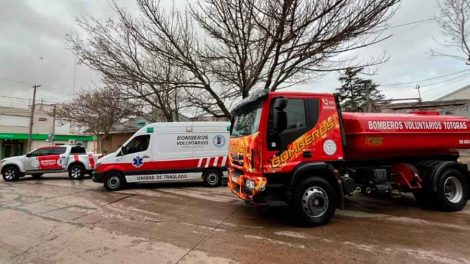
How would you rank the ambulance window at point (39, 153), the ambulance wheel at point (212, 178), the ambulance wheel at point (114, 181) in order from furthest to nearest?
the ambulance window at point (39, 153) < the ambulance wheel at point (212, 178) < the ambulance wheel at point (114, 181)

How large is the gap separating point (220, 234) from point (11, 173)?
50.3ft

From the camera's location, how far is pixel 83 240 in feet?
18.7

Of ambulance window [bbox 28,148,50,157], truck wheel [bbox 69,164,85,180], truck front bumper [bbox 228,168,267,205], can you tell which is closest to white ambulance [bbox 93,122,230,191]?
truck wheel [bbox 69,164,85,180]

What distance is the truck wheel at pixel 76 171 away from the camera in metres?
17.1

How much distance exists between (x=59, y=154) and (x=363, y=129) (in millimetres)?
15968

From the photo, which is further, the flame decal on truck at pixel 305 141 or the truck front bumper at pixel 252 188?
Result: the flame decal on truck at pixel 305 141

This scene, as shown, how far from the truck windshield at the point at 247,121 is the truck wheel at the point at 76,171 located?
12.7 m

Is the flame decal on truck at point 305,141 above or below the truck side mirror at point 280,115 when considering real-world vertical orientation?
below

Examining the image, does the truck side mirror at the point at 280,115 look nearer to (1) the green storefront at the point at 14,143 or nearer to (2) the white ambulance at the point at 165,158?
(2) the white ambulance at the point at 165,158

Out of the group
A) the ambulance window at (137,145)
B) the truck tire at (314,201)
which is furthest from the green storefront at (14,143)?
the truck tire at (314,201)

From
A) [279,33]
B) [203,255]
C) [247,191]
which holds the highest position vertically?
[279,33]

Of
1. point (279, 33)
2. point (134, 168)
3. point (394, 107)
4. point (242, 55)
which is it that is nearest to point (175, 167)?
point (134, 168)

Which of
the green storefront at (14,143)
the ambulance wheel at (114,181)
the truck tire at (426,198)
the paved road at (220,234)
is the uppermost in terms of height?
the green storefront at (14,143)

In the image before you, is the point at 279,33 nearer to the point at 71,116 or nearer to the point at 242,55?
the point at 242,55
